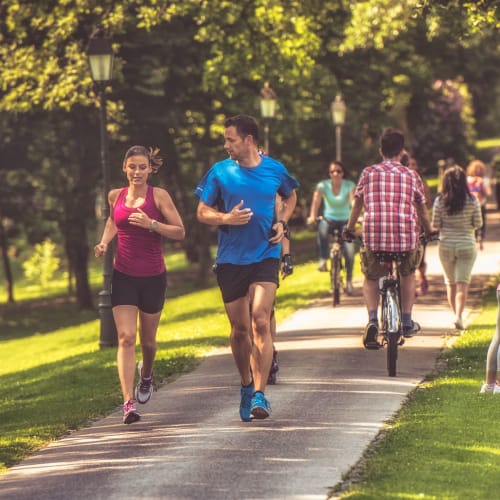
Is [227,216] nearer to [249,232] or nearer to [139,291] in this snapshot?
[249,232]

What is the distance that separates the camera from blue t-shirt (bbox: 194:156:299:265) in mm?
9844

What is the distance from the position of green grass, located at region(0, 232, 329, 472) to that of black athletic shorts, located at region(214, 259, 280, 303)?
6.25ft

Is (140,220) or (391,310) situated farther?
(391,310)

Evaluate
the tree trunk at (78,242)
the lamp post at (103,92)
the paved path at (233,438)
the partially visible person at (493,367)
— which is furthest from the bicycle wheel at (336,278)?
the tree trunk at (78,242)

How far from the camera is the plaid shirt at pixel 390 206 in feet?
40.8

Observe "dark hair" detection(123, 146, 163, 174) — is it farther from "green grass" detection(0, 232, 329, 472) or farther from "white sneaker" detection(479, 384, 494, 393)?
"white sneaker" detection(479, 384, 494, 393)

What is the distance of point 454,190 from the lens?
15.4 metres

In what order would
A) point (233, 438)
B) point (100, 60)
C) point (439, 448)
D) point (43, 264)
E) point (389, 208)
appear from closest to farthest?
1. point (439, 448)
2. point (233, 438)
3. point (389, 208)
4. point (100, 60)
5. point (43, 264)

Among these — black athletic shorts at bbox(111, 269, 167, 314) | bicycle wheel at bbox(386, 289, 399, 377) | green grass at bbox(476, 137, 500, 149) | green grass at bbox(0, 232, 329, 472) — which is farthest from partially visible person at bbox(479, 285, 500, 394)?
green grass at bbox(476, 137, 500, 149)

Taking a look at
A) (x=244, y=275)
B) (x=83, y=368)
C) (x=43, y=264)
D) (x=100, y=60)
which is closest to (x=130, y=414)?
(x=244, y=275)

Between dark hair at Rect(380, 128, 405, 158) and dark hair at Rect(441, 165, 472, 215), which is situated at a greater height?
dark hair at Rect(380, 128, 405, 158)

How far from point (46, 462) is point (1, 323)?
1320 inches

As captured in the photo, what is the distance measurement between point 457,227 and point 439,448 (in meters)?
7.04

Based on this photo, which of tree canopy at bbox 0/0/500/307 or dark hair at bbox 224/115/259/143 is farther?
tree canopy at bbox 0/0/500/307
